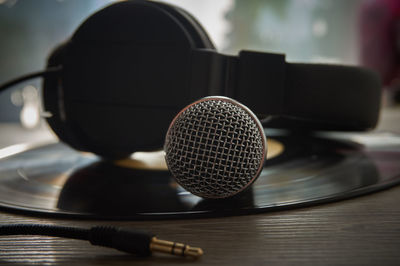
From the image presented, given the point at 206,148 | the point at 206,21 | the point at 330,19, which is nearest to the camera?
the point at 206,148

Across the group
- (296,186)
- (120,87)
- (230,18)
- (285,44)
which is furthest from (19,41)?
(296,186)

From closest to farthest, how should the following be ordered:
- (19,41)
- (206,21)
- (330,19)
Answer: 1. (19,41)
2. (206,21)
3. (330,19)

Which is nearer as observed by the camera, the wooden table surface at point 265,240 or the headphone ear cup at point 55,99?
the wooden table surface at point 265,240

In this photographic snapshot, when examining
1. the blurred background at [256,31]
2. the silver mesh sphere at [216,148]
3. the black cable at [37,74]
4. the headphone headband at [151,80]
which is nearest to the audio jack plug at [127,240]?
the silver mesh sphere at [216,148]

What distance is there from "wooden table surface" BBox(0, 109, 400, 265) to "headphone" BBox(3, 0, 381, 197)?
0.21 meters

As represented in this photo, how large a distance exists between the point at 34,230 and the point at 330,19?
3718mm

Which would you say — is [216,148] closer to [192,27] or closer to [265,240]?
[265,240]

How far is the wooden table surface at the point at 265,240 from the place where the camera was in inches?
13.1

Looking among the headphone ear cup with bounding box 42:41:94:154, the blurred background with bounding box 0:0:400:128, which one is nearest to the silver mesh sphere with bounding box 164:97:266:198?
the headphone ear cup with bounding box 42:41:94:154

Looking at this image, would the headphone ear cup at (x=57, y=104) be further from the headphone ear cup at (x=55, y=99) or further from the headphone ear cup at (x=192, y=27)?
the headphone ear cup at (x=192, y=27)

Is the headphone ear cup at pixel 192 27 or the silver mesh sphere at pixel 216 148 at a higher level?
the headphone ear cup at pixel 192 27

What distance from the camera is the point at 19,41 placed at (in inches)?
107

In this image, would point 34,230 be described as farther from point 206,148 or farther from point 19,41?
point 19,41

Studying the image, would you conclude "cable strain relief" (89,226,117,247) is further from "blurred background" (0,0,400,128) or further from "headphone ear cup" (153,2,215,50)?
"blurred background" (0,0,400,128)
